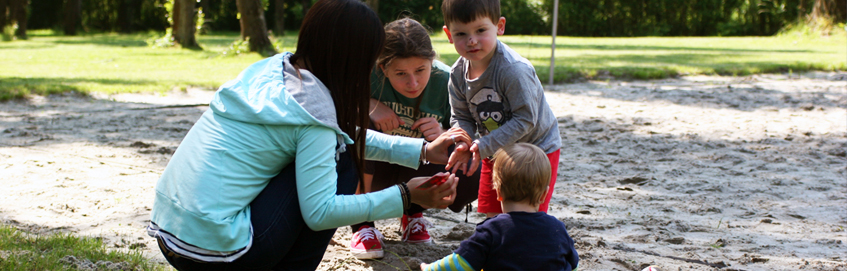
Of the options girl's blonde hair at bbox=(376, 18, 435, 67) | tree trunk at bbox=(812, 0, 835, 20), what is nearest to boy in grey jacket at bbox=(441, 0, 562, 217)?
girl's blonde hair at bbox=(376, 18, 435, 67)

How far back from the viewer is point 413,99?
3027 mm

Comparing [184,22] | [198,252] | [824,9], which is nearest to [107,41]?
[184,22]

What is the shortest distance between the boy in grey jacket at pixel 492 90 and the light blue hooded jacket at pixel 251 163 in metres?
0.81

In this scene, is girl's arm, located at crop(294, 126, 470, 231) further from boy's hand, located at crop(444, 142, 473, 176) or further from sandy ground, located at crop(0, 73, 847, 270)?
sandy ground, located at crop(0, 73, 847, 270)

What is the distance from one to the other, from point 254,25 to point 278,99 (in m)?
11.1

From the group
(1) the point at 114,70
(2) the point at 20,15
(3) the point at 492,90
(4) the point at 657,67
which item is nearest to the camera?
(3) the point at 492,90

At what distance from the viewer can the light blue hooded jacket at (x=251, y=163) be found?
5.84 ft

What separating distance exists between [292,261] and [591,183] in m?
2.49

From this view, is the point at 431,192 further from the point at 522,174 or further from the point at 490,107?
the point at 490,107

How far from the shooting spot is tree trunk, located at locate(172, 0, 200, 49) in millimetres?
14930

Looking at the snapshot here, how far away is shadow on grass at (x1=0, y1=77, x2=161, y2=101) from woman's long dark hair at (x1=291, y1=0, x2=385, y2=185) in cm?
605

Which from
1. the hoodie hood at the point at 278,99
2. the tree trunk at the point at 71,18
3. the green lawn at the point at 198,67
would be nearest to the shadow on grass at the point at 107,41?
the green lawn at the point at 198,67

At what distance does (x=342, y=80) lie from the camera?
1.96 metres

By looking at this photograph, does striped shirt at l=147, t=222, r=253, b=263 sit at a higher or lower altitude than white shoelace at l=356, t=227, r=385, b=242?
higher
